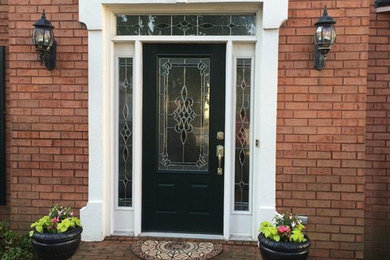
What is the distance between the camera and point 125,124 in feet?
14.6

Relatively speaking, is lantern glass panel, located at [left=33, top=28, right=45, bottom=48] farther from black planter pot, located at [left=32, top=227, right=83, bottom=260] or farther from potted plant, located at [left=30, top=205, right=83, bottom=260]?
black planter pot, located at [left=32, top=227, right=83, bottom=260]

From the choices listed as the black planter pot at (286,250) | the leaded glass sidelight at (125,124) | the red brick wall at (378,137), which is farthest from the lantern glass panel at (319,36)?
the leaded glass sidelight at (125,124)

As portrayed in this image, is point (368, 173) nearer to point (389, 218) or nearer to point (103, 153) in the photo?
point (389, 218)

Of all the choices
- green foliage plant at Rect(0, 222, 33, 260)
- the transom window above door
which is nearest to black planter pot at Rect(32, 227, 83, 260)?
green foliage plant at Rect(0, 222, 33, 260)

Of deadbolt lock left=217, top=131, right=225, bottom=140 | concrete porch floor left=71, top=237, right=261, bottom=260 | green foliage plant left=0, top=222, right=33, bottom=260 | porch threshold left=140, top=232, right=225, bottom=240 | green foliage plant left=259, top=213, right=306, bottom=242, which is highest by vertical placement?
deadbolt lock left=217, top=131, right=225, bottom=140

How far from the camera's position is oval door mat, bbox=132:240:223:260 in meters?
3.93

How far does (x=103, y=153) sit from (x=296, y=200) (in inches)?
86.8

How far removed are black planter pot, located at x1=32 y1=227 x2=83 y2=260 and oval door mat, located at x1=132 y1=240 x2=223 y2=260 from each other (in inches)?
30.9

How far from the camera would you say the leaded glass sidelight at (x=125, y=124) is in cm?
443

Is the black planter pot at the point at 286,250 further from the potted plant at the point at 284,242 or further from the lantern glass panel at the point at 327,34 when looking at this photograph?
the lantern glass panel at the point at 327,34

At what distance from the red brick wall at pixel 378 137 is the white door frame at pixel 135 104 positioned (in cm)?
106

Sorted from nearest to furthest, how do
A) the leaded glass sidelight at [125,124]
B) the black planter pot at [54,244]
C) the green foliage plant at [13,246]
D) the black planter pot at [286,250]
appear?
the black planter pot at [286,250]
the black planter pot at [54,244]
the green foliage plant at [13,246]
the leaded glass sidelight at [125,124]

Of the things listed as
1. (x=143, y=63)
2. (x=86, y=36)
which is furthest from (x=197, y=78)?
(x=86, y=36)

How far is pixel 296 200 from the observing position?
411cm
